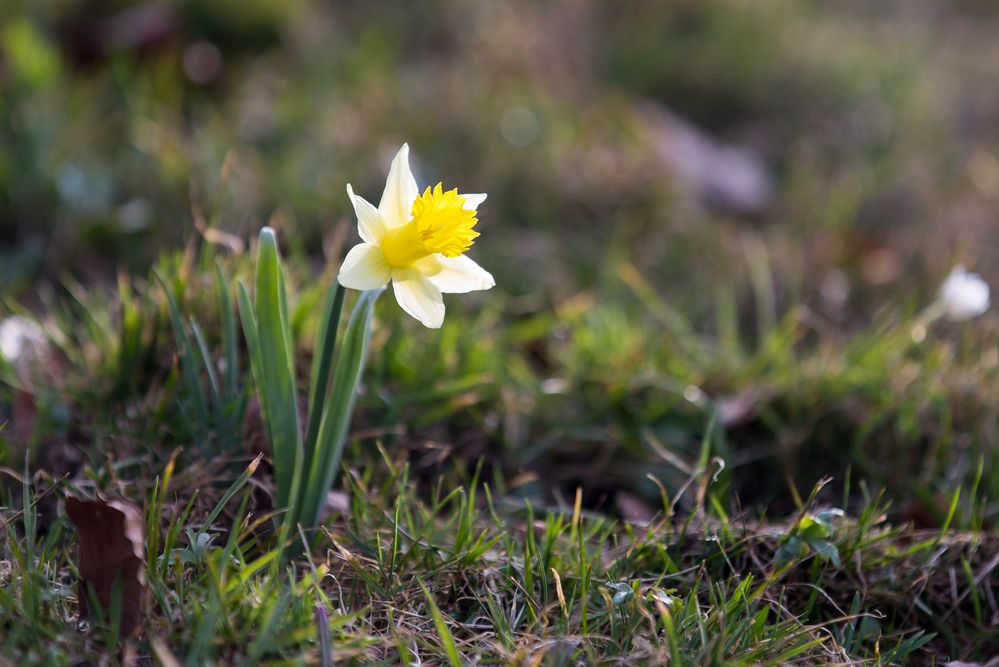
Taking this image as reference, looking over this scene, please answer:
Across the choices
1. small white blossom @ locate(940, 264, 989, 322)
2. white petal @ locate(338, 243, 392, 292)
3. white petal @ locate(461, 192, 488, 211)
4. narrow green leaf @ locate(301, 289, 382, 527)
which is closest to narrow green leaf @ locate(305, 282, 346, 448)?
narrow green leaf @ locate(301, 289, 382, 527)

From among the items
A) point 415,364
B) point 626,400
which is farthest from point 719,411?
point 415,364

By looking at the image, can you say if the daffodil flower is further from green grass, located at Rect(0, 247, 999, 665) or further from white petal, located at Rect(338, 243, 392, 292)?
green grass, located at Rect(0, 247, 999, 665)

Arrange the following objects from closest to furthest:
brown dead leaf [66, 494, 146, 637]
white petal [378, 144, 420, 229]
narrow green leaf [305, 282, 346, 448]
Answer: brown dead leaf [66, 494, 146, 637]
white petal [378, 144, 420, 229]
narrow green leaf [305, 282, 346, 448]

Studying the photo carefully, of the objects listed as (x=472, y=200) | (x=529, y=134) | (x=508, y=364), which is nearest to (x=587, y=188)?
(x=529, y=134)

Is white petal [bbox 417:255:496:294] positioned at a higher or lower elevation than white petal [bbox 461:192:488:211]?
lower

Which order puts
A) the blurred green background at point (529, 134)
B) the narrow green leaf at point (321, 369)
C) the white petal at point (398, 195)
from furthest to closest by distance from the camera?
the blurred green background at point (529, 134), the narrow green leaf at point (321, 369), the white petal at point (398, 195)

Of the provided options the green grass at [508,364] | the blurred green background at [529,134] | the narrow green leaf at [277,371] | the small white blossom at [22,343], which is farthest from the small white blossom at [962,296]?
the small white blossom at [22,343]

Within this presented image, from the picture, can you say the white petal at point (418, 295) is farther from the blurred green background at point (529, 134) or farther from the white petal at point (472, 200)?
the blurred green background at point (529, 134)

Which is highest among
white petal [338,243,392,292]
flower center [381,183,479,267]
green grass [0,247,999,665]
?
flower center [381,183,479,267]

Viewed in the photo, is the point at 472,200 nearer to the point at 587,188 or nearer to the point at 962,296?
the point at 962,296
